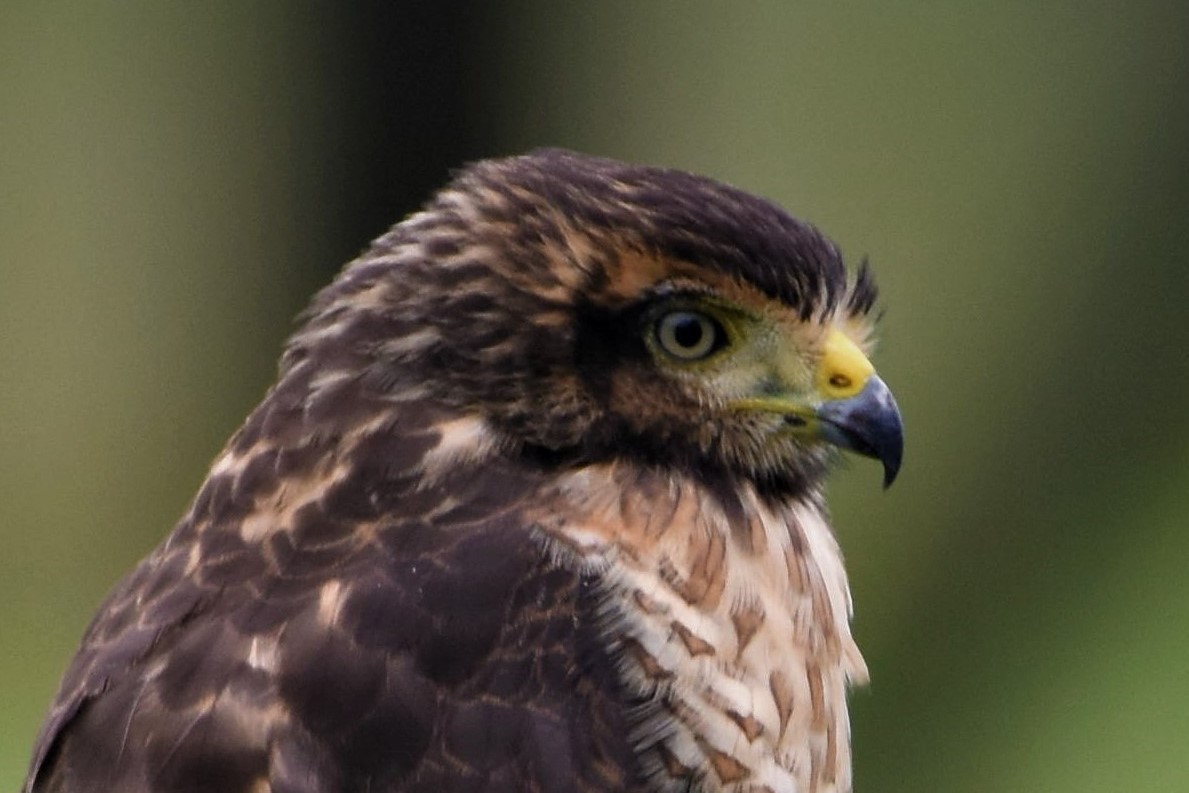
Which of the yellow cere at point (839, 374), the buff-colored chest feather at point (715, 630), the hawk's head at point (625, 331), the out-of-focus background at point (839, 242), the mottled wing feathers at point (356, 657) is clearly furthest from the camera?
the out-of-focus background at point (839, 242)

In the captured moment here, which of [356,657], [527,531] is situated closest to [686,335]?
[527,531]

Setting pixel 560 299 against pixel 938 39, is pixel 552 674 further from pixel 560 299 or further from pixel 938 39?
pixel 938 39

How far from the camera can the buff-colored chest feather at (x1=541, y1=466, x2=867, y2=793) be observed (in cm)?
293

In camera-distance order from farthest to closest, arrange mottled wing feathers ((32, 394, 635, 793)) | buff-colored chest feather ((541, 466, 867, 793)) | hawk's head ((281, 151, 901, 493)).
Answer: hawk's head ((281, 151, 901, 493)), buff-colored chest feather ((541, 466, 867, 793)), mottled wing feathers ((32, 394, 635, 793))

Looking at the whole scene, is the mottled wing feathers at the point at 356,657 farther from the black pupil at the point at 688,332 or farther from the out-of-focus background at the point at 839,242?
the out-of-focus background at the point at 839,242

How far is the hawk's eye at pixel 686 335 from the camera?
3182mm

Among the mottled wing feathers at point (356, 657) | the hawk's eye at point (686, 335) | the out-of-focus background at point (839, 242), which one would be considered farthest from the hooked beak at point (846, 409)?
the out-of-focus background at point (839, 242)

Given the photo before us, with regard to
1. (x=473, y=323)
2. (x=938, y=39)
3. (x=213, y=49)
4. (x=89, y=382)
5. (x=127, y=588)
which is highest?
(x=473, y=323)

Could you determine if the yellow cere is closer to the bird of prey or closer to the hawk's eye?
the bird of prey

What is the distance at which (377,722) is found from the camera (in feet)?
8.96

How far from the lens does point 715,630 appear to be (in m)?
3.03

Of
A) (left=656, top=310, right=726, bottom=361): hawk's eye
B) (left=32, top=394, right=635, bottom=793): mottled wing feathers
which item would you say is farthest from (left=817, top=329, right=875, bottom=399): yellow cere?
(left=32, top=394, right=635, bottom=793): mottled wing feathers

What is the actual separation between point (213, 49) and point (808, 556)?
881cm

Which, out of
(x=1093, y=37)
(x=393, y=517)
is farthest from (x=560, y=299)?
(x=1093, y=37)
